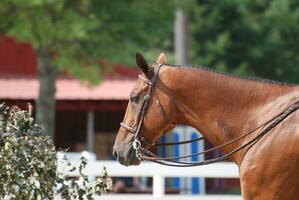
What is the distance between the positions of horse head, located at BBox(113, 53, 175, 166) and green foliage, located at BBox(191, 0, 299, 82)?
2762 cm

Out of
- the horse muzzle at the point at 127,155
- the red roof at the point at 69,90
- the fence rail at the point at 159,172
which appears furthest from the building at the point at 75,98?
the horse muzzle at the point at 127,155

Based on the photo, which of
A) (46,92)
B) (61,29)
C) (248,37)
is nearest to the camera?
(61,29)

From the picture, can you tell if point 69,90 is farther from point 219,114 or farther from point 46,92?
point 219,114

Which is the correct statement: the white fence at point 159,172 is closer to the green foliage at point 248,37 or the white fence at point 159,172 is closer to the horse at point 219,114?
the horse at point 219,114

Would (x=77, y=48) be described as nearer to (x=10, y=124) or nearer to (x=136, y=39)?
(x=136, y=39)

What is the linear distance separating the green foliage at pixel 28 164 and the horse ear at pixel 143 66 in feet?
3.67

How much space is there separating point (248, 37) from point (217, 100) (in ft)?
95.7

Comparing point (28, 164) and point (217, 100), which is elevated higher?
point (217, 100)

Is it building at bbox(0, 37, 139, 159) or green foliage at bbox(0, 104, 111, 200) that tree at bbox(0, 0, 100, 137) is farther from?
green foliage at bbox(0, 104, 111, 200)

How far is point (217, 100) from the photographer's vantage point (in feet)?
25.1

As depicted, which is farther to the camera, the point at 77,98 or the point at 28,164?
the point at 77,98

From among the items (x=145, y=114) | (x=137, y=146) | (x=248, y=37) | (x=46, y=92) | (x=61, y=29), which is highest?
(x=248, y=37)

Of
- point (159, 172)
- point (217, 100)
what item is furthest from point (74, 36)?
point (217, 100)

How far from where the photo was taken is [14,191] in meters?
8.20
